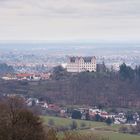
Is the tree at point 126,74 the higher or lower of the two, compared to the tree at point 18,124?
higher

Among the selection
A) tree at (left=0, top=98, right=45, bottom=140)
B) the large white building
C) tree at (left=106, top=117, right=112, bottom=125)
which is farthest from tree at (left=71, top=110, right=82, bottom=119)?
tree at (left=0, top=98, right=45, bottom=140)

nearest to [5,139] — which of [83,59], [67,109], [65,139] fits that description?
[65,139]

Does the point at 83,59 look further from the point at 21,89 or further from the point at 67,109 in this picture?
the point at 67,109

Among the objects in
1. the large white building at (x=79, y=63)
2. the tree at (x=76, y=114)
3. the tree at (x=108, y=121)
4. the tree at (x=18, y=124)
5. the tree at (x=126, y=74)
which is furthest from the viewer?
the large white building at (x=79, y=63)

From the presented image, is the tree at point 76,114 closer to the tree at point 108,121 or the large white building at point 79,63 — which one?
the tree at point 108,121

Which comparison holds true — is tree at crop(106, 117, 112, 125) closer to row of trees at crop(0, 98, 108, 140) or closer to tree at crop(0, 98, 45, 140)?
row of trees at crop(0, 98, 108, 140)

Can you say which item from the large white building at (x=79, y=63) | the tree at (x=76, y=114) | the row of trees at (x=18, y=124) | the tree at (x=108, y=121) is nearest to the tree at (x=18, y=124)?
the row of trees at (x=18, y=124)

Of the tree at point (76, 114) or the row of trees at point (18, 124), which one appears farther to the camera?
the tree at point (76, 114)

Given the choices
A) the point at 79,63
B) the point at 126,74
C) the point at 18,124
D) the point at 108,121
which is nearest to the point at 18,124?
the point at 18,124

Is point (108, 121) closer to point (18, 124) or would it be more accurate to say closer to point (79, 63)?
point (18, 124)

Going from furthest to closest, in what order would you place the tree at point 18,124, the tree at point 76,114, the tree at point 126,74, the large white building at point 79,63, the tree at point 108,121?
the large white building at point 79,63, the tree at point 126,74, the tree at point 76,114, the tree at point 108,121, the tree at point 18,124
